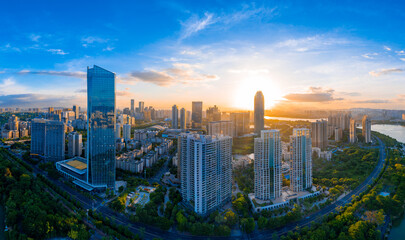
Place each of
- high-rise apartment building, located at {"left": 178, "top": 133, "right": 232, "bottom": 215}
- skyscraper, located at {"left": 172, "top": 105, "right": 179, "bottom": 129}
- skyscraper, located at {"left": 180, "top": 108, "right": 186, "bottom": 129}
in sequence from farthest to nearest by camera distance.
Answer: skyscraper, located at {"left": 172, "top": 105, "right": 179, "bottom": 129}, skyscraper, located at {"left": 180, "top": 108, "right": 186, "bottom": 129}, high-rise apartment building, located at {"left": 178, "top": 133, "right": 232, "bottom": 215}

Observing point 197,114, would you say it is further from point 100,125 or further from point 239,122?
point 100,125

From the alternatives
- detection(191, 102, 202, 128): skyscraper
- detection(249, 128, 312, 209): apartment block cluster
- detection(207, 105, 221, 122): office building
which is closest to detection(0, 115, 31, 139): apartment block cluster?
detection(191, 102, 202, 128): skyscraper

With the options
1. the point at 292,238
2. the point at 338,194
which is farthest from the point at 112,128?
the point at 338,194

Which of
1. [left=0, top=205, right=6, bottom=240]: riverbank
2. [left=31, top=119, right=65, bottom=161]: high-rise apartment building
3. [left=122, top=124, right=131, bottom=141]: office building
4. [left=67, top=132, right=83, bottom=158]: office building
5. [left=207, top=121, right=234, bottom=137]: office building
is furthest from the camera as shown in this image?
[left=122, top=124, right=131, bottom=141]: office building

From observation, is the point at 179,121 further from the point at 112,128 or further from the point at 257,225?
the point at 257,225

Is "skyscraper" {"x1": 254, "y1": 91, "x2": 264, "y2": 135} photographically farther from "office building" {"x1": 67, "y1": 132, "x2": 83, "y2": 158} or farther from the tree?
the tree

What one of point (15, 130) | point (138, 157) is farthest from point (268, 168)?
point (15, 130)

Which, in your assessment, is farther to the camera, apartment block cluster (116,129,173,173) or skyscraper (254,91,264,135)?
skyscraper (254,91,264,135)
